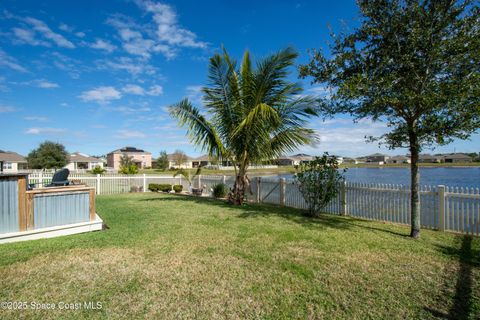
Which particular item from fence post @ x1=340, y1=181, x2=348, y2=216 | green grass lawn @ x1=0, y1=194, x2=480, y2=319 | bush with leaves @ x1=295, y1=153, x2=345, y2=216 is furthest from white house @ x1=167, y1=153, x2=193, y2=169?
green grass lawn @ x1=0, y1=194, x2=480, y2=319

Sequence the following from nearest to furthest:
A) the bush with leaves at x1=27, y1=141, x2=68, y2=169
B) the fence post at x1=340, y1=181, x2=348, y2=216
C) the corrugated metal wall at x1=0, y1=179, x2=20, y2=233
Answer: the corrugated metal wall at x1=0, y1=179, x2=20, y2=233 → the fence post at x1=340, y1=181, x2=348, y2=216 → the bush with leaves at x1=27, y1=141, x2=68, y2=169

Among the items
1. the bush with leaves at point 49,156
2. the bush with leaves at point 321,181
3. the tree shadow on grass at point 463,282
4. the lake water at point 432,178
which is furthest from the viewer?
the bush with leaves at point 49,156

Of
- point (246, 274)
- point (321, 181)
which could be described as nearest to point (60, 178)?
point (246, 274)

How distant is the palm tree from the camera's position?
820cm

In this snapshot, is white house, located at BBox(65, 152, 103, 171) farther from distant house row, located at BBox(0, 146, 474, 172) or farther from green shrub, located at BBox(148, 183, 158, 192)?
green shrub, located at BBox(148, 183, 158, 192)

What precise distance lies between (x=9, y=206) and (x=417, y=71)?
8506 mm

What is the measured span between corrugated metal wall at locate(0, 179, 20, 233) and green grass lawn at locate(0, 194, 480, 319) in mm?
439

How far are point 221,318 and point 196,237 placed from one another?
268 cm

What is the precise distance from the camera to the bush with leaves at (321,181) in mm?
7445

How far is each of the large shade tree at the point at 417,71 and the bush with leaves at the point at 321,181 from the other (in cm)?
200

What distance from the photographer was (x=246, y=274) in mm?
3281

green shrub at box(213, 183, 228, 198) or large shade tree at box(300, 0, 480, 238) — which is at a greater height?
large shade tree at box(300, 0, 480, 238)

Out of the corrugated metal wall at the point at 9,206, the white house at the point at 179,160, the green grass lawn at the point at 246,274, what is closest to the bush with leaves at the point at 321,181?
the green grass lawn at the point at 246,274

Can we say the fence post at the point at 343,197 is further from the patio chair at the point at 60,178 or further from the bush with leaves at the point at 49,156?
the bush with leaves at the point at 49,156
